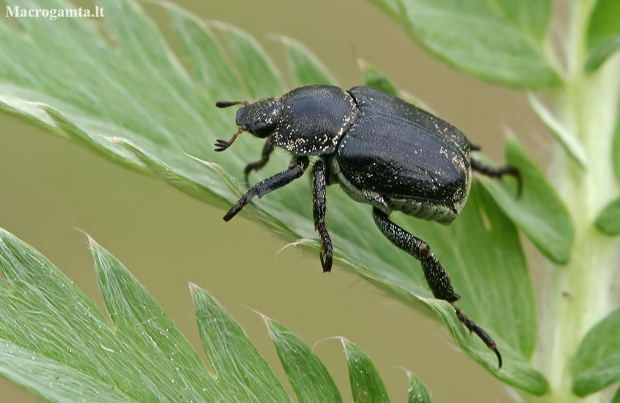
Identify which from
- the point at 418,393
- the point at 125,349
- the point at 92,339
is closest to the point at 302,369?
the point at 418,393

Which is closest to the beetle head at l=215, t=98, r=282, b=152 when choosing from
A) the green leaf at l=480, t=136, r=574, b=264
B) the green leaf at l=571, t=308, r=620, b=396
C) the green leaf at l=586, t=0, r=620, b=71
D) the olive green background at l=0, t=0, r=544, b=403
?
the green leaf at l=480, t=136, r=574, b=264

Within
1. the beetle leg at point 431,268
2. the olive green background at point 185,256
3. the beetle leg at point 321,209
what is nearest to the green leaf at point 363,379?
the beetle leg at point 321,209

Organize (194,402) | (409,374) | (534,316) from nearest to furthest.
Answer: (194,402)
(409,374)
(534,316)

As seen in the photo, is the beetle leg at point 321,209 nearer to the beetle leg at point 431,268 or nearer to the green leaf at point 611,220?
the beetle leg at point 431,268

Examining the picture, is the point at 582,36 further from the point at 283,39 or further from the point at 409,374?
the point at 409,374

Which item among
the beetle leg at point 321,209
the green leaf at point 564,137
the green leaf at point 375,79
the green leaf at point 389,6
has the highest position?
the green leaf at point 389,6

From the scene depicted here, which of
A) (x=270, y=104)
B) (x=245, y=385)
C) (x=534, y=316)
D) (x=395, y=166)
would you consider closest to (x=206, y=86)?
(x=270, y=104)
